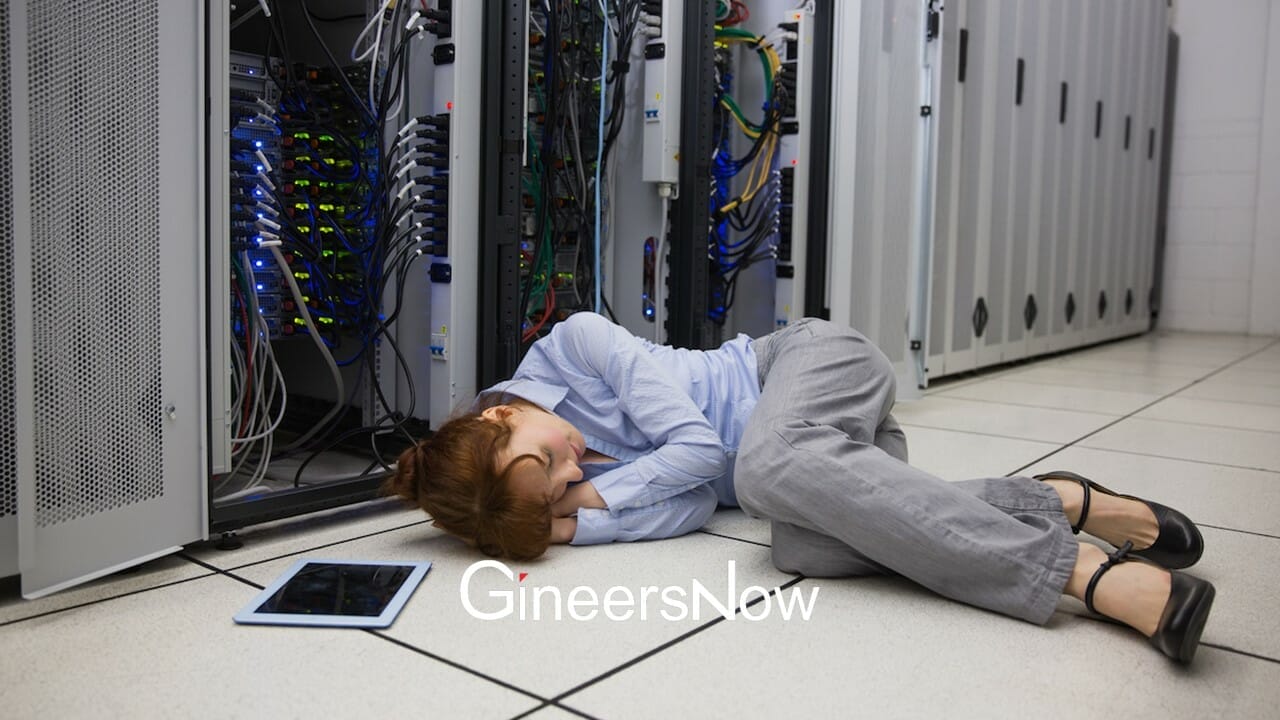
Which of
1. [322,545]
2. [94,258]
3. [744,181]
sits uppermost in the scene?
[744,181]

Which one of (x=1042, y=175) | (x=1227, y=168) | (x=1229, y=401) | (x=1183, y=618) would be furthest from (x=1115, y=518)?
(x=1227, y=168)

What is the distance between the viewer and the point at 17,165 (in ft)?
4.52

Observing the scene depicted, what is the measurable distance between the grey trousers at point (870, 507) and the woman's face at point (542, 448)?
297 millimetres

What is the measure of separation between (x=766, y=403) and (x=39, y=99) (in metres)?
1.19

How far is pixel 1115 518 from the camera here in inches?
65.6

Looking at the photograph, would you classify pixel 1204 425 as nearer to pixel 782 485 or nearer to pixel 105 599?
pixel 782 485

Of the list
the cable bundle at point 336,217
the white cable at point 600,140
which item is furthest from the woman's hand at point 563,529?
the white cable at point 600,140

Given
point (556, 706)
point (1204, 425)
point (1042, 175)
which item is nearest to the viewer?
point (556, 706)

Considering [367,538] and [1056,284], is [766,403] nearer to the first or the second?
[367,538]

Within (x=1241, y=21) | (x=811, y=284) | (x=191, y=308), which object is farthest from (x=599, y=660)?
(x=1241, y=21)

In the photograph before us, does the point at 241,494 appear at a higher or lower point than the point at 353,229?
lower

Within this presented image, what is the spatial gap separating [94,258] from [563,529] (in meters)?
0.86

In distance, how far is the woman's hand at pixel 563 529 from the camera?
1.74 metres

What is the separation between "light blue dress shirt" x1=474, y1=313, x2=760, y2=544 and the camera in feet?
→ 5.74
